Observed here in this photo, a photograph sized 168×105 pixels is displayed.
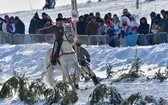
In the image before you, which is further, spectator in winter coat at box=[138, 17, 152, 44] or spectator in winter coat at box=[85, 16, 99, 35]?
spectator in winter coat at box=[85, 16, 99, 35]

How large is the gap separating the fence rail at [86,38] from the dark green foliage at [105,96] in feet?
24.7

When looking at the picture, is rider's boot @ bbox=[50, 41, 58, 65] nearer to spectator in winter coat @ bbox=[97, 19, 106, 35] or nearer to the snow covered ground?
the snow covered ground

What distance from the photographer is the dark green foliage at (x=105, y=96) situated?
42.4ft

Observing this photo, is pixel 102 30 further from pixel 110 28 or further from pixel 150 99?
pixel 150 99

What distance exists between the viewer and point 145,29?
21062 millimetres

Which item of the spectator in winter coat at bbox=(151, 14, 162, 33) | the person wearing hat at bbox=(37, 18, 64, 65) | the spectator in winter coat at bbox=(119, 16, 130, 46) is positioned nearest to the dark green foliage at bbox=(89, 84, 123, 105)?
the person wearing hat at bbox=(37, 18, 64, 65)

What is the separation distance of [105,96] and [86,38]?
9810 millimetres

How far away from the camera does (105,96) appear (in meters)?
13.1

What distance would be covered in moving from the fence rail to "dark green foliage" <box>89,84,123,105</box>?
7540 mm

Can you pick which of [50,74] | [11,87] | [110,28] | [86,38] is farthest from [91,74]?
[86,38]

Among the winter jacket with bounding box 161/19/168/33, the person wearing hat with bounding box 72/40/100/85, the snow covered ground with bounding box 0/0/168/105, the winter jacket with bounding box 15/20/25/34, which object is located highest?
the winter jacket with bounding box 161/19/168/33

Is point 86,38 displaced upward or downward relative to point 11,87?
upward

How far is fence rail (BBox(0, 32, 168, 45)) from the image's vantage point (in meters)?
20.7

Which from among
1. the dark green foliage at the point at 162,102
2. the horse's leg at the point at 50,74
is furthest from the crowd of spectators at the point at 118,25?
the dark green foliage at the point at 162,102
